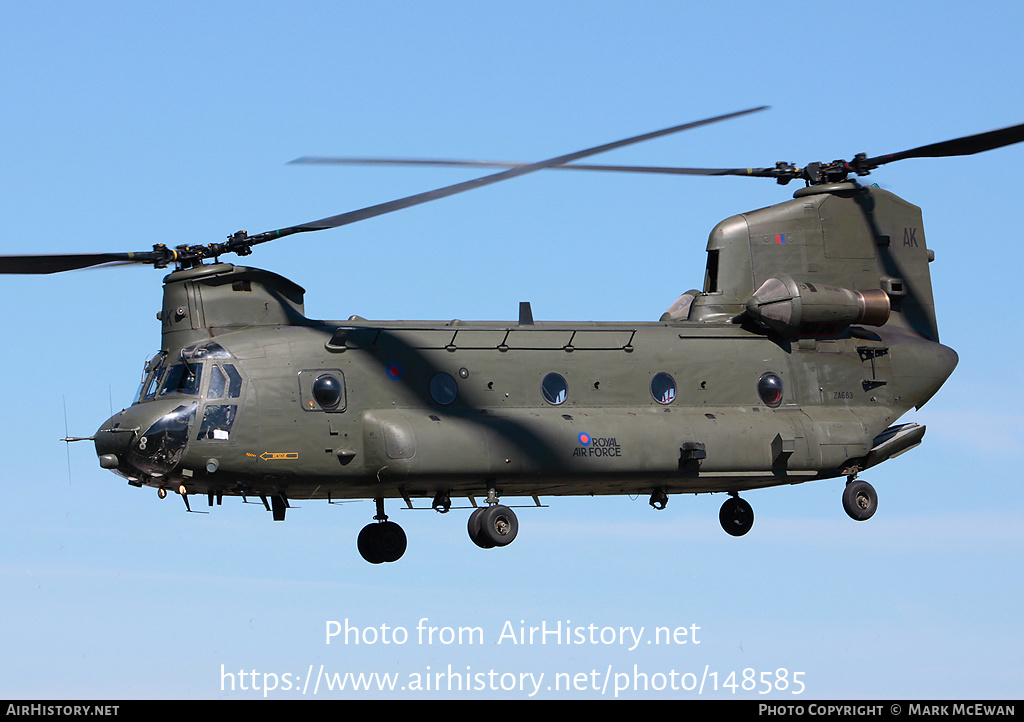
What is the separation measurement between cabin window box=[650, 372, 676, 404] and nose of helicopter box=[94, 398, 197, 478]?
7.70 meters

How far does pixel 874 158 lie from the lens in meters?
26.8

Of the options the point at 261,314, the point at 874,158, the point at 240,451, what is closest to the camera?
the point at 240,451

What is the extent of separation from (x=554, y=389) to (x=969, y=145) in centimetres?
844

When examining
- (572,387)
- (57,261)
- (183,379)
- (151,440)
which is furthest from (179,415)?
(572,387)

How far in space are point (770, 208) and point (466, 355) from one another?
276 inches

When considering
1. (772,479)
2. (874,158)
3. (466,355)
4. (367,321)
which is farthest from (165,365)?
(874,158)

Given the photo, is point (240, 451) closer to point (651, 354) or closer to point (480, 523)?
point (480, 523)

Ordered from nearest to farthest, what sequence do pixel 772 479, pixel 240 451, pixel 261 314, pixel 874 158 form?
pixel 240 451 → pixel 261 314 → pixel 772 479 → pixel 874 158

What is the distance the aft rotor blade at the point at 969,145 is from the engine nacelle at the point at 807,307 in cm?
267

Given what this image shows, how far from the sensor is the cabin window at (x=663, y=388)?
24.7m

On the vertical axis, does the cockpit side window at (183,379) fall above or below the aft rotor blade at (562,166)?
below

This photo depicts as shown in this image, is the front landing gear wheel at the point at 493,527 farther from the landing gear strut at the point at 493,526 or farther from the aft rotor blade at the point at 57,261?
the aft rotor blade at the point at 57,261

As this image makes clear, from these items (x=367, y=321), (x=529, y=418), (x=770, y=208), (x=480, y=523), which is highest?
(x=770, y=208)

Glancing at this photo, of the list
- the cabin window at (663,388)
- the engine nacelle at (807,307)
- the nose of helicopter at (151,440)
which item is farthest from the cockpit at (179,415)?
the engine nacelle at (807,307)
